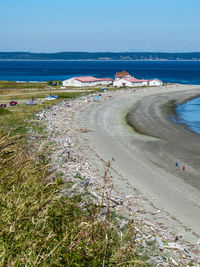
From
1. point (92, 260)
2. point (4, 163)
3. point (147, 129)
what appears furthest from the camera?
point (147, 129)

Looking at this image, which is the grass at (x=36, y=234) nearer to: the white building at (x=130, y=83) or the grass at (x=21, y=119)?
the grass at (x=21, y=119)

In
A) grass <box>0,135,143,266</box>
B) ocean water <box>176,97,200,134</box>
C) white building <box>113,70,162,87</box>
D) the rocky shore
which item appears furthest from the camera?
white building <box>113,70,162,87</box>

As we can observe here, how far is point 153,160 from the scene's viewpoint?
2781 centimetres

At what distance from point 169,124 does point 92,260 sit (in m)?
40.4

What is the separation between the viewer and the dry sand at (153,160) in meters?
17.7

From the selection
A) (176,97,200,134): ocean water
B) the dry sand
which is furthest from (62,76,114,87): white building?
the dry sand

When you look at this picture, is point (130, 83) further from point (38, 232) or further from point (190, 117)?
point (38, 232)

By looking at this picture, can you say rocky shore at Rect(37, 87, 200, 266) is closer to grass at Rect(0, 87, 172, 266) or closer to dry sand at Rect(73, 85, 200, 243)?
dry sand at Rect(73, 85, 200, 243)

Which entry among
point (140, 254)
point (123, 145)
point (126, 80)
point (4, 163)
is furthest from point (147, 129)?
point (126, 80)

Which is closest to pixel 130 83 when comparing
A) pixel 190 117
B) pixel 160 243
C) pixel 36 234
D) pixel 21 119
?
pixel 190 117

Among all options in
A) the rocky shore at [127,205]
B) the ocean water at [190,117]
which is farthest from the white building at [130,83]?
the rocky shore at [127,205]

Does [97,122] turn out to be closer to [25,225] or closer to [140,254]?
[140,254]

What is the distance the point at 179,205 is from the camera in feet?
61.1

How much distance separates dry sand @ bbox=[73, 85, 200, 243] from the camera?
17672 millimetres
